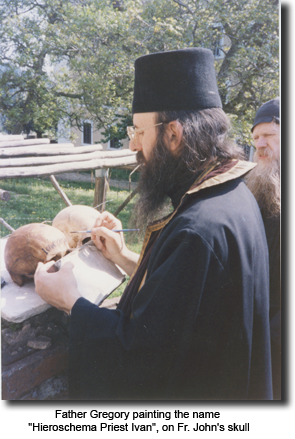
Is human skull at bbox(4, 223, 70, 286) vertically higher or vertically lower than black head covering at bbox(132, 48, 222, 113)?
lower

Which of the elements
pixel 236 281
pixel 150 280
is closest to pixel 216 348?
pixel 236 281

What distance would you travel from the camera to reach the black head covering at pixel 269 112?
2213 millimetres

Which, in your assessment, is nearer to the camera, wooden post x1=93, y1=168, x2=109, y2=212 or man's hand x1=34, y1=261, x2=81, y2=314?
man's hand x1=34, y1=261, x2=81, y2=314

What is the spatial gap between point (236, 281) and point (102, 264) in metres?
0.83

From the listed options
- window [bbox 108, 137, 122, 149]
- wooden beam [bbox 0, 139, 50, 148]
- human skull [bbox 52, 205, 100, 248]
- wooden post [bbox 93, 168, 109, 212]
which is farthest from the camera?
wooden post [bbox 93, 168, 109, 212]

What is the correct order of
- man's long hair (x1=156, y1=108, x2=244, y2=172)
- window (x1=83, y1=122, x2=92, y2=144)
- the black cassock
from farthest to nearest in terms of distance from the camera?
window (x1=83, y1=122, x2=92, y2=144)
man's long hair (x1=156, y1=108, x2=244, y2=172)
the black cassock

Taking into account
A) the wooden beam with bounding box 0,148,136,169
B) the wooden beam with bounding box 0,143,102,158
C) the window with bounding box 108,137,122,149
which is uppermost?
the window with bounding box 108,137,122,149

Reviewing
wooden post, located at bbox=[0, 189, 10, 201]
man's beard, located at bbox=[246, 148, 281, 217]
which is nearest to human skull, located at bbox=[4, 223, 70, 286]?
wooden post, located at bbox=[0, 189, 10, 201]

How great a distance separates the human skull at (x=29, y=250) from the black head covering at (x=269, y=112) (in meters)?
1.41

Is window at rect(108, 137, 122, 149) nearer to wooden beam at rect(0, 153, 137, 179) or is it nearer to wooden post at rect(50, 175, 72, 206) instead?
wooden beam at rect(0, 153, 137, 179)

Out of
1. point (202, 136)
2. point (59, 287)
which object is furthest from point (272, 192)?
point (59, 287)

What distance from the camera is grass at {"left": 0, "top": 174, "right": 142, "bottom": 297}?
2268mm

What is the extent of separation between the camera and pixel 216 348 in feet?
4.75
